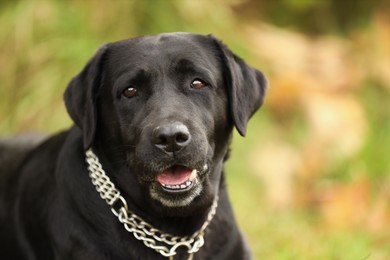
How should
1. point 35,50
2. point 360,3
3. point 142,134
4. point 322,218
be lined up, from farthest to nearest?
point 360,3
point 35,50
point 322,218
point 142,134

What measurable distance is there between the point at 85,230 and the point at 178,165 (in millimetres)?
596

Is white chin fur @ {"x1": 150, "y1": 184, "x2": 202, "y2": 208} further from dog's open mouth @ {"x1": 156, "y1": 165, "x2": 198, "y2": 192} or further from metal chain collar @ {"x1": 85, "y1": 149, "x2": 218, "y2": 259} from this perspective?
metal chain collar @ {"x1": 85, "y1": 149, "x2": 218, "y2": 259}

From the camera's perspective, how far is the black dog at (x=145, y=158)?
384cm

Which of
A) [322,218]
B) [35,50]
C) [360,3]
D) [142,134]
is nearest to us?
[142,134]

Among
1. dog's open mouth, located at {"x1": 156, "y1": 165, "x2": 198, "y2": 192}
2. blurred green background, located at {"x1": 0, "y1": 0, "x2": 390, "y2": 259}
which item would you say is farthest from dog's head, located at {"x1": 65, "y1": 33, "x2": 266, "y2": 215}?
blurred green background, located at {"x1": 0, "y1": 0, "x2": 390, "y2": 259}

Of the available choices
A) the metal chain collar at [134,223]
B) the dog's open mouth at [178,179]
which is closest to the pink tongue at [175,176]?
the dog's open mouth at [178,179]

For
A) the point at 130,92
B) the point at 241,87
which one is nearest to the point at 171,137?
the point at 130,92

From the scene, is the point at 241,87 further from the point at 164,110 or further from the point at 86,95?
the point at 86,95

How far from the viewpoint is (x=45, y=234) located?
4.23m

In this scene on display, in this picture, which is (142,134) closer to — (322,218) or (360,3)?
(322,218)

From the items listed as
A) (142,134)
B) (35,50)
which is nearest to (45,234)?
(142,134)

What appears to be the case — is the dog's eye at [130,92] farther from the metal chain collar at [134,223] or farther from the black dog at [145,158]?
the metal chain collar at [134,223]

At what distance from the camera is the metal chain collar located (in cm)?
397

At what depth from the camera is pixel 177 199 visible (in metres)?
3.83
